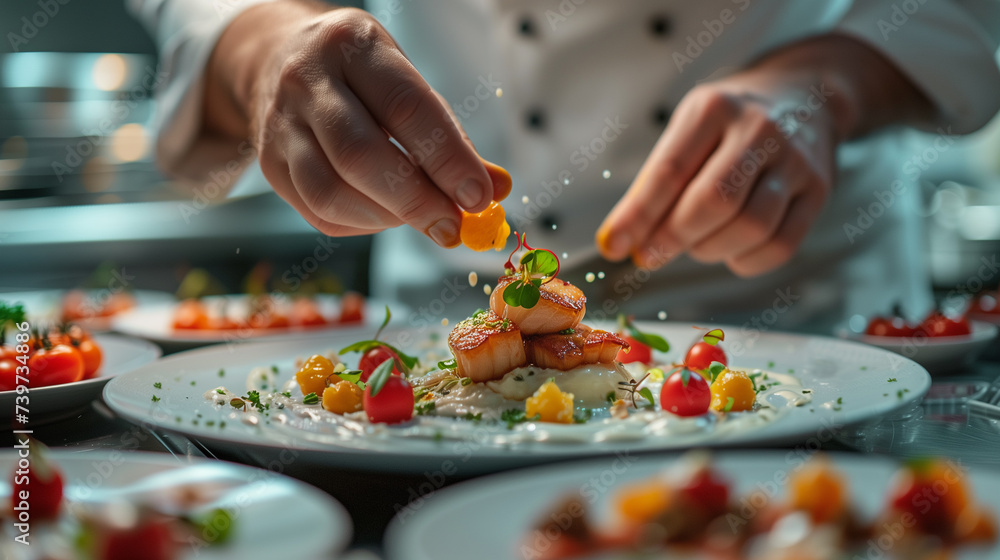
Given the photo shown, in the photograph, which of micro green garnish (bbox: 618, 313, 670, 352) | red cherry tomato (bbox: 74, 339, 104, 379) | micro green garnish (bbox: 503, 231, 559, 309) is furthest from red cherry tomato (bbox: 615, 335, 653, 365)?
red cherry tomato (bbox: 74, 339, 104, 379)

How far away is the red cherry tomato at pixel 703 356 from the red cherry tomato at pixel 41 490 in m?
1.52

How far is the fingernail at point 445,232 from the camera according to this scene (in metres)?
1.91

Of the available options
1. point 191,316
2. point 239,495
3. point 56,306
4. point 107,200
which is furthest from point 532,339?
point 107,200

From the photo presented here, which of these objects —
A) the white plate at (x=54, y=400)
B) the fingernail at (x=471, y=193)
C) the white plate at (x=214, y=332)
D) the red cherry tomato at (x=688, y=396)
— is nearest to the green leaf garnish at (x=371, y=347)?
the fingernail at (x=471, y=193)

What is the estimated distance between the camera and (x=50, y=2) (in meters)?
6.21

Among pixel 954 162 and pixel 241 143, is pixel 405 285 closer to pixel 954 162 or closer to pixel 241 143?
pixel 241 143

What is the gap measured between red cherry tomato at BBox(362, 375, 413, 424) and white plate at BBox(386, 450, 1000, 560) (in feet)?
1.18

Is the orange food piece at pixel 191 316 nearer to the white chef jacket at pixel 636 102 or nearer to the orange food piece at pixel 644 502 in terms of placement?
the white chef jacket at pixel 636 102

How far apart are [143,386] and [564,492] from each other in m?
1.23

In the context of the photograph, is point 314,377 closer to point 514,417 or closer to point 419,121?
point 514,417

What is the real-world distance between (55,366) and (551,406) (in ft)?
4.12

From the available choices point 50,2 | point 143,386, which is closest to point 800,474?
point 143,386

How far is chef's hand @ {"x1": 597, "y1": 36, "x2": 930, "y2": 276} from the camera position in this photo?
2543 mm

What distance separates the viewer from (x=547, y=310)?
6.46 feet
